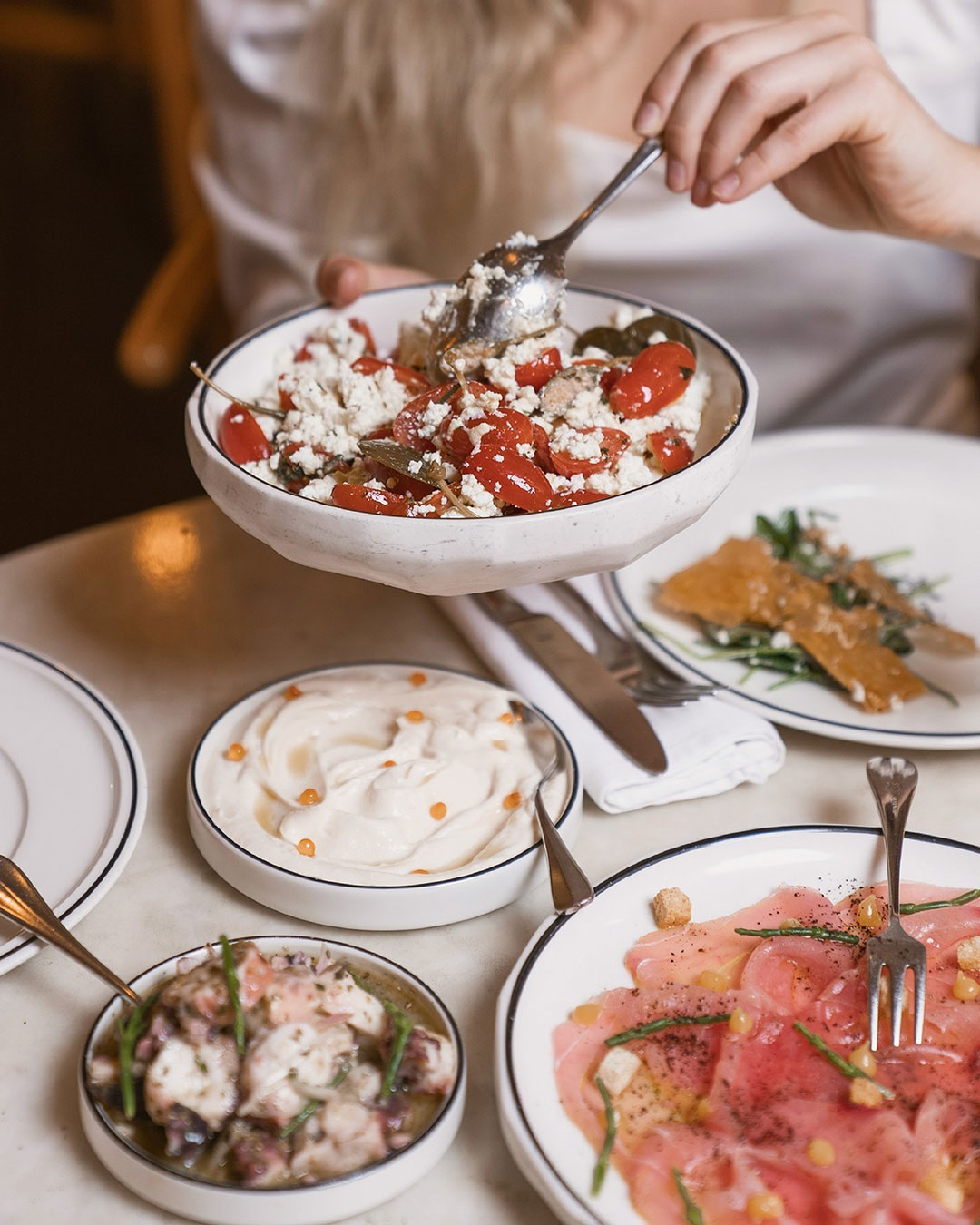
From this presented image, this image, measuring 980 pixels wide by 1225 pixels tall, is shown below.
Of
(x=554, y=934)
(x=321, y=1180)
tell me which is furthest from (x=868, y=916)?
(x=321, y=1180)

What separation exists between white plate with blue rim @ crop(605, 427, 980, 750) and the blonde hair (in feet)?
2.20

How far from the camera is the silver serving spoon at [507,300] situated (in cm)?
123

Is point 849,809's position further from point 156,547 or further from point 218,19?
point 218,19

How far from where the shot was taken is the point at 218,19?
7.74ft

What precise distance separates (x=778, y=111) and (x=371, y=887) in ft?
3.05

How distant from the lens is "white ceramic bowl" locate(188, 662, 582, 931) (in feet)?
3.44

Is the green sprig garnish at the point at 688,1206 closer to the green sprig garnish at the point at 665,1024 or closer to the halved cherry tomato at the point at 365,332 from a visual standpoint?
the green sprig garnish at the point at 665,1024

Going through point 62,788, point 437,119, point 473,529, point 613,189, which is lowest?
point 62,788

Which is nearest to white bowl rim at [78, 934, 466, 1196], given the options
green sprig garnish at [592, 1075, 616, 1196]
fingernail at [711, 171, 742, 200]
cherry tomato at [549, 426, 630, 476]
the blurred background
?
green sprig garnish at [592, 1075, 616, 1196]

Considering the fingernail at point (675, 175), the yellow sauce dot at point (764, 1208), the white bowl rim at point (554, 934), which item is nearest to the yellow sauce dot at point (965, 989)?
the white bowl rim at point (554, 934)

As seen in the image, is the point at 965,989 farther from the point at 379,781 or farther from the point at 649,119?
the point at 649,119

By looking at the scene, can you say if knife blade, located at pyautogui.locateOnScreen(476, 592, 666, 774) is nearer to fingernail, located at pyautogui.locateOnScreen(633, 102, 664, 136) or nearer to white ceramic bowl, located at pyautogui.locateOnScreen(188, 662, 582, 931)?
white ceramic bowl, located at pyautogui.locateOnScreen(188, 662, 582, 931)

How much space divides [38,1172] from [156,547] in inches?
37.6

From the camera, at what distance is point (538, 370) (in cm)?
118
